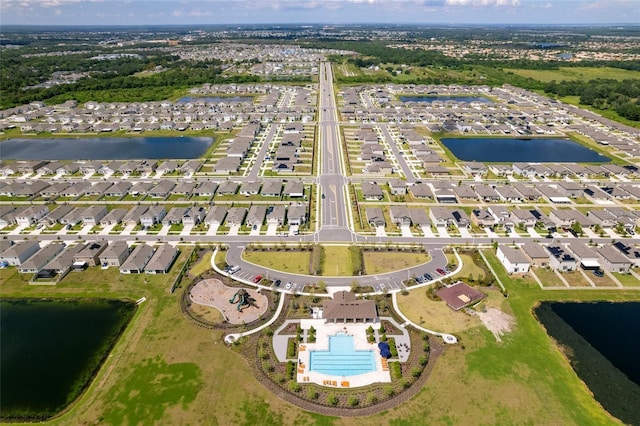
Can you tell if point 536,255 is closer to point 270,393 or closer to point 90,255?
point 270,393

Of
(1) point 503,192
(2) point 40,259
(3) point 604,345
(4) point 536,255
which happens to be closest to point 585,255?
(4) point 536,255

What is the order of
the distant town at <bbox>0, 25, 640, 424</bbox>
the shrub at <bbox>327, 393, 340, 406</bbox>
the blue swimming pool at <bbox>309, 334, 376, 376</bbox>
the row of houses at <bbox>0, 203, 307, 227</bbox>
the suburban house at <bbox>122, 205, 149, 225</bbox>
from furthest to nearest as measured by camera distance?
the suburban house at <bbox>122, 205, 149, 225</bbox>, the row of houses at <bbox>0, 203, 307, 227</bbox>, the distant town at <bbox>0, 25, 640, 424</bbox>, the blue swimming pool at <bbox>309, 334, 376, 376</bbox>, the shrub at <bbox>327, 393, 340, 406</bbox>

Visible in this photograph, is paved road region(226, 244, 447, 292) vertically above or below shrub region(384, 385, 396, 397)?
above

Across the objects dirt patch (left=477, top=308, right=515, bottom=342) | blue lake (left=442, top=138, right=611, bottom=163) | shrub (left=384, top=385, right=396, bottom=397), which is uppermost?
blue lake (left=442, top=138, right=611, bottom=163)

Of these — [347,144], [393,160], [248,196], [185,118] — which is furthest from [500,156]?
[185,118]

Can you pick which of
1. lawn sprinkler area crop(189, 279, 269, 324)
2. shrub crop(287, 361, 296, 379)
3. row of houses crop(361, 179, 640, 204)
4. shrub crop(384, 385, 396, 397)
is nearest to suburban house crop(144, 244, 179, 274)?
lawn sprinkler area crop(189, 279, 269, 324)

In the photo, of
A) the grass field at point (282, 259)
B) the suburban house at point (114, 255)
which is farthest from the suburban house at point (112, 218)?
the grass field at point (282, 259)

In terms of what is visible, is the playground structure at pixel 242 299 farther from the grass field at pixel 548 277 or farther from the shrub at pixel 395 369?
the grass field at pixel 548 277

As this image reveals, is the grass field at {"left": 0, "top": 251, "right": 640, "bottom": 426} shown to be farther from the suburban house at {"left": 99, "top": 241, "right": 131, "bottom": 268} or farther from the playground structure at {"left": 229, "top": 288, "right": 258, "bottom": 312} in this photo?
the suburban house at {"left": 99, "top": 241, "right": 131, "bottom": 268}
